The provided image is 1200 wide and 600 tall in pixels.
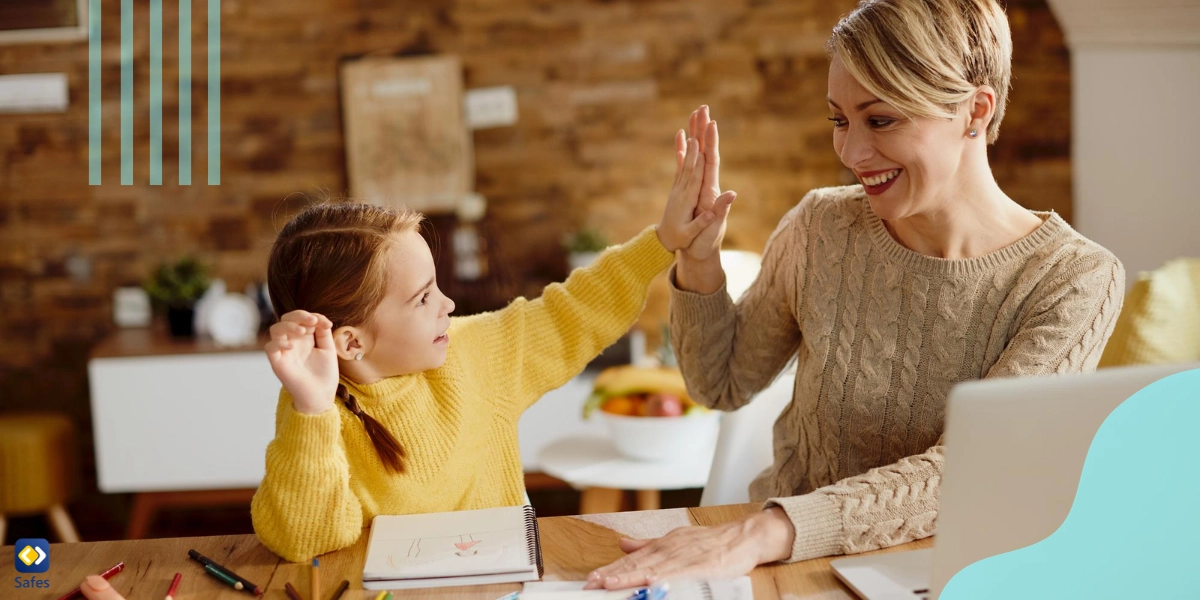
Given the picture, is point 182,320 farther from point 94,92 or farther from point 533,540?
point 533,540

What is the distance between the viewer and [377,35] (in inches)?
139

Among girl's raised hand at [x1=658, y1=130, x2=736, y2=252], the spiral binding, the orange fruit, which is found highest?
girl's raised hand at [x1=658, y1=130, x2=736, y2=252]

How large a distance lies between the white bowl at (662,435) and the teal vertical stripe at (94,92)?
7.32 feet

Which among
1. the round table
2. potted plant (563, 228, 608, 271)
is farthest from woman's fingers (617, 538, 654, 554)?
potted plant (563, 228, 608, 271)

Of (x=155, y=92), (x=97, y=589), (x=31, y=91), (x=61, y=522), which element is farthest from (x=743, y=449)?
(x=31, y=91)

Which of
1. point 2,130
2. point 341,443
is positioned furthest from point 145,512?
point 341,443

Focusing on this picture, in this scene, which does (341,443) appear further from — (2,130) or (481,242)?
(2,130)

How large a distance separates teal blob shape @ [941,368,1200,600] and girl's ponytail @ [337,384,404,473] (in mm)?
659

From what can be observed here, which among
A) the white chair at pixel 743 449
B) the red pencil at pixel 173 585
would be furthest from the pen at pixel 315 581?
the white chair at pixel 743 449

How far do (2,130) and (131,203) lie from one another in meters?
0.48

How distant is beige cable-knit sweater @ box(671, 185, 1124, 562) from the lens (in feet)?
3.76

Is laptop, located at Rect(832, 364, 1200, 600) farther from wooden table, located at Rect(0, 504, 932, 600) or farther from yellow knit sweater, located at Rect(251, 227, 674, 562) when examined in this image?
yellow knit sweater, located at Rect(251, 227, 674, 562)

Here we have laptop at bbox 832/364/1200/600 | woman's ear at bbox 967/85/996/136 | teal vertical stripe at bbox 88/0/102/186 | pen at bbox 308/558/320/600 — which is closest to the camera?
laptop at bbox 832/364/1200/600

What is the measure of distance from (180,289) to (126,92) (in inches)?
29.1
